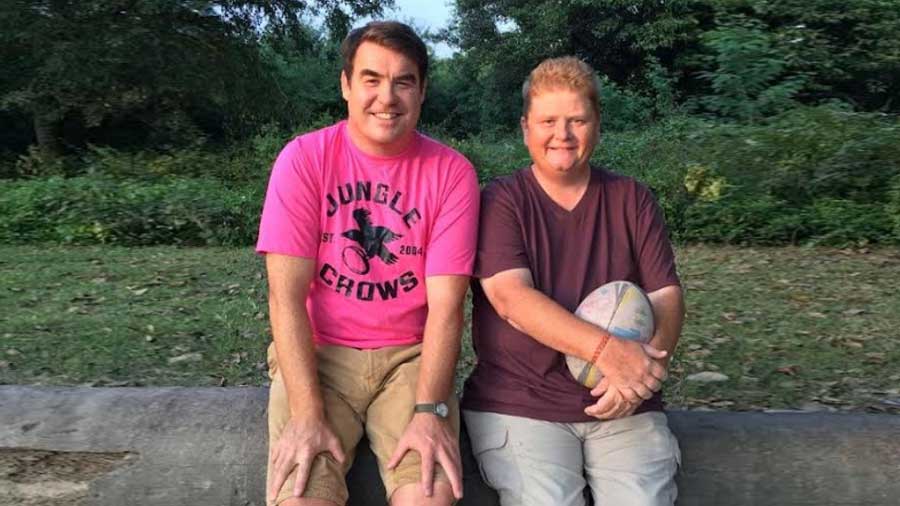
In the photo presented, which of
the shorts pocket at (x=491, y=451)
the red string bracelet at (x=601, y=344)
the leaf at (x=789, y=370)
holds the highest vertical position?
the red string bracelet at (x=601, y=344)

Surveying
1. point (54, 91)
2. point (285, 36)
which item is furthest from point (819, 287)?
point (285, 36)

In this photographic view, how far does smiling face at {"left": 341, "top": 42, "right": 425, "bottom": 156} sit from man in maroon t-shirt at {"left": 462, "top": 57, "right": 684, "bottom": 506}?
1.20 feet

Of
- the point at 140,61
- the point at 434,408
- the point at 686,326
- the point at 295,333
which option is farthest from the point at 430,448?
the point at 140,61

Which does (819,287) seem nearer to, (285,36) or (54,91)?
(54,91)

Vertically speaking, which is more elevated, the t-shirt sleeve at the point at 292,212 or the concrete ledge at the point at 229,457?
the t-shirt sleeve at the point at 292,212

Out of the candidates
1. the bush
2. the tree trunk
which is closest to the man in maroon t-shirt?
the bush

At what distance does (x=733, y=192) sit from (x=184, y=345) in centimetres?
580

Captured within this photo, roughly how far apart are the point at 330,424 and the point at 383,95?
3.19 feet

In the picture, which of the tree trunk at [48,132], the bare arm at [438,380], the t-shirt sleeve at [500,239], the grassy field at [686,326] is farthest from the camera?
the tree trunk at [48,132]

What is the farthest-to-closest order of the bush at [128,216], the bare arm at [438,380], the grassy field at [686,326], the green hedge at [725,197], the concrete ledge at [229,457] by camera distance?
the bush at [128,216] < the green hedge at [725,197] < the grassy field at [686,326] < the concrete ledge at [229,457] < the bare arm at [438,380]

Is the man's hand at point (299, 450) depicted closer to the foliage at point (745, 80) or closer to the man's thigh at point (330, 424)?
the man's thigh at point (330, 424)

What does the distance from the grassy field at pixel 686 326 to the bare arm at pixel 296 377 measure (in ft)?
5.99

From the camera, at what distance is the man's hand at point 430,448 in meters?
2.86

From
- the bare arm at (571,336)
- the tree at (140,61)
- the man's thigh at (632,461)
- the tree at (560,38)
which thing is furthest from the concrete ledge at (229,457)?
the tree at (560,38)
